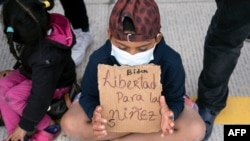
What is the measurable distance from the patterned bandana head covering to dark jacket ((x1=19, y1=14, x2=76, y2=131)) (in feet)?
0.96

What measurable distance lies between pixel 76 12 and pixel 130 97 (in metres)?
0.77

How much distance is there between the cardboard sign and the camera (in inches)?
54.0

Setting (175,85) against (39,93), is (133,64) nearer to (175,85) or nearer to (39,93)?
(175,85)

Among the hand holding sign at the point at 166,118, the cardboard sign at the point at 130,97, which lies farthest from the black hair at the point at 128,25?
the hand holding sign at the point at 166,118

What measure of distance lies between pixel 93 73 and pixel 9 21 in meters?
0.33

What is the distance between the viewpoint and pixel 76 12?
2.03 meters

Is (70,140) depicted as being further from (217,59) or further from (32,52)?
(217,59)

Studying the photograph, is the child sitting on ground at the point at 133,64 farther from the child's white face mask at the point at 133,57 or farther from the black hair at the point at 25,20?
the black hair at the point at 25,20

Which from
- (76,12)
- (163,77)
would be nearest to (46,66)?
(163,77)

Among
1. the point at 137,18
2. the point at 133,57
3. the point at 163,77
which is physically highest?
the point at 137,18

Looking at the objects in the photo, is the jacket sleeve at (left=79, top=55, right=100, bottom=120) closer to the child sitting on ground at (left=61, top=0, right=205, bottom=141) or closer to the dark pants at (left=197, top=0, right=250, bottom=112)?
the child sitting on ground at (left=61, top=0, right=205, bottom=141)

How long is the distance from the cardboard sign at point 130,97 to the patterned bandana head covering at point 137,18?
0.32ft

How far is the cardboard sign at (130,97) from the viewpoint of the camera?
137 centimetres

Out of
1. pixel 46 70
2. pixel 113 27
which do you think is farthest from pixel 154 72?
pixel 46 70
